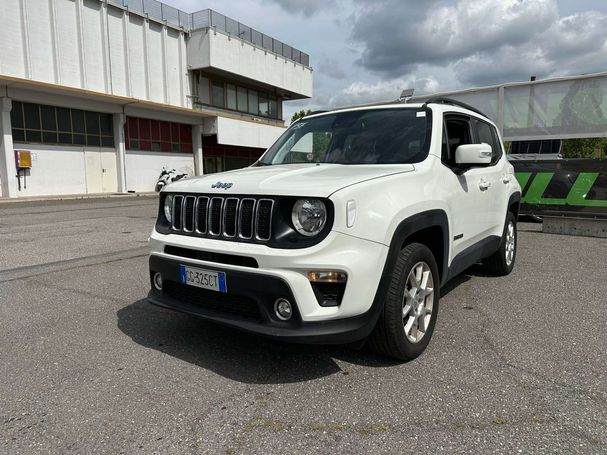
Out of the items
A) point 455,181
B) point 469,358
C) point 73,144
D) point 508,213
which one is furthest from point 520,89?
point 73,144

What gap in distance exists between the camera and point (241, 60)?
31859mm

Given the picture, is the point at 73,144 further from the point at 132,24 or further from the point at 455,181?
the point at 455,181

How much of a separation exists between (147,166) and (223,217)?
2703 cm

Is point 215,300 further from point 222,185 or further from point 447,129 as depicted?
point 447,129

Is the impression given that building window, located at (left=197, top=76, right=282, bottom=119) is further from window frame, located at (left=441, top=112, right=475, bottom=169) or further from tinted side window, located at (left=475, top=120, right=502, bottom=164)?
window frame, located at (left=441, top=112, right=475, bottom=169)

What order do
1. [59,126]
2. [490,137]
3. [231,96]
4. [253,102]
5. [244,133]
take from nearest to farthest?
[490,137] → [59,126] → [244,133] → [231,96] → [253,102]

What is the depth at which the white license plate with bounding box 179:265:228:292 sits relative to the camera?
2.96 m

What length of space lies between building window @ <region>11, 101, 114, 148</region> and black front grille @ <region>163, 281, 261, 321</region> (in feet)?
73.5

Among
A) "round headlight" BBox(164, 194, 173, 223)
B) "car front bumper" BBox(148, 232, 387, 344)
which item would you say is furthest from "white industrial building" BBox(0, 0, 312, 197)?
"car front bumper" BBox(148, 232, 387, 344)

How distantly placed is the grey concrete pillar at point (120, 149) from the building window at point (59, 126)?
31 centimetres

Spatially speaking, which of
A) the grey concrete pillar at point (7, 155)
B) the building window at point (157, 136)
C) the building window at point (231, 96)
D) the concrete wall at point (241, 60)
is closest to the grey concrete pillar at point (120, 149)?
the building window at point (157, 136)

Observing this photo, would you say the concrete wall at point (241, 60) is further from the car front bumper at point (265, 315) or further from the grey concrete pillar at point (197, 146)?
the car front bumper at point (265, 315)

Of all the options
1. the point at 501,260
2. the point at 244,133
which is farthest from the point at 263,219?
the point at 244,133

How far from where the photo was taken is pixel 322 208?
2746 mm
